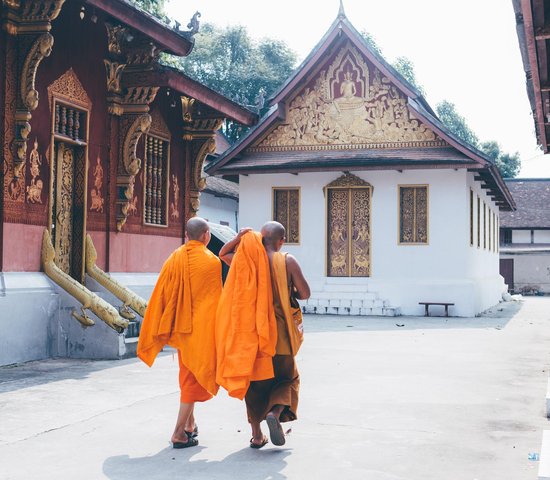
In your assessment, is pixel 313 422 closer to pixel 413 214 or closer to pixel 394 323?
pixel 394 323

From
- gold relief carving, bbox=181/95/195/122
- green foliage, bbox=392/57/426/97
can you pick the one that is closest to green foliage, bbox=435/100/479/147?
green foliage, bbox=392/57/426/97

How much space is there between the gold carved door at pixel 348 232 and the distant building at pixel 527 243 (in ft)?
71.8

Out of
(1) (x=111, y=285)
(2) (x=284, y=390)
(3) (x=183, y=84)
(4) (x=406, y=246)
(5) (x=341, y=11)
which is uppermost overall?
(5) (x=341, y=11)

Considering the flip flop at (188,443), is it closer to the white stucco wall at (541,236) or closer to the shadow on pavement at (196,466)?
the shadow on pavement at (196,466)

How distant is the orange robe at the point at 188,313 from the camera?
19.4 feet

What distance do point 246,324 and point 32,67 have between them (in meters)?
5.47

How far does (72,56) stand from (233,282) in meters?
6.42

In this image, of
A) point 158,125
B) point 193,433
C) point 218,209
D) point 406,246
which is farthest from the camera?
point 218,209

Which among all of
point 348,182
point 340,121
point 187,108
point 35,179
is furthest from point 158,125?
point 340,121

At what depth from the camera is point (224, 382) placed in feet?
18.8

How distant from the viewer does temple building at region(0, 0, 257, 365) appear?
966cm

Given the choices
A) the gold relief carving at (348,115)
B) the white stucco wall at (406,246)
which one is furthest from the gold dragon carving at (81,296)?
the gold relief carving at (348,115)

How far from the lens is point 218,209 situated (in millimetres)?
28922

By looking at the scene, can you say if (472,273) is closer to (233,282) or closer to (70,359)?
(70,359)
